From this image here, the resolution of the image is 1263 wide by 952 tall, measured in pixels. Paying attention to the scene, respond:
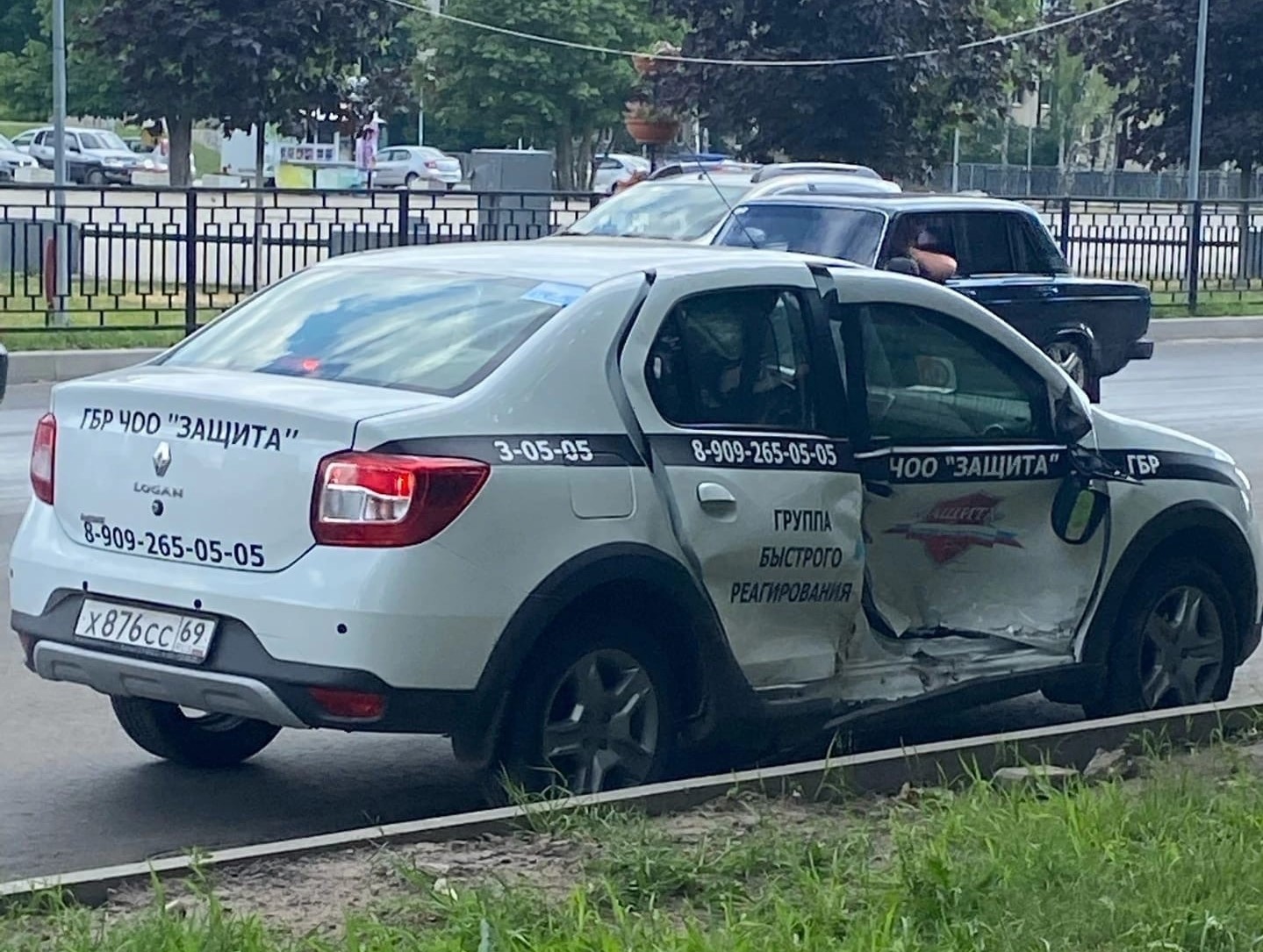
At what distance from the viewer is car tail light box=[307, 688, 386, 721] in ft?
18.2

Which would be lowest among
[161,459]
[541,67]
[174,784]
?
[174,784]

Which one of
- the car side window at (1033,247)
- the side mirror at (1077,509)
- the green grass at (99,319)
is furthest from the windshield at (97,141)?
the side mirror at (1077,509)

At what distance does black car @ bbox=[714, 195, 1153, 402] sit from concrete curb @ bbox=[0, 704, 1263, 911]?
818 centimetres

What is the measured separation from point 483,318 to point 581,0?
5475 centimetres

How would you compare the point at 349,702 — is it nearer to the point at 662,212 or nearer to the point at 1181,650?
the point at 1181,650

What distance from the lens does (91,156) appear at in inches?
2442

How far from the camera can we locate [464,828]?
535 cm

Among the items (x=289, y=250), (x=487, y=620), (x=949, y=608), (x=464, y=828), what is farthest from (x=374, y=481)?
(x=289, y=250)

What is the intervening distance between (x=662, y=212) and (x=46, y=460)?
10.8 m

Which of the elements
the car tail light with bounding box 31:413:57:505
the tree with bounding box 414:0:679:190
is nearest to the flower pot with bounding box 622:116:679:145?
the car tail light with bounding box 31:413:57:505

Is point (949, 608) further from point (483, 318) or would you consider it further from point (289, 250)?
point (289, 250)

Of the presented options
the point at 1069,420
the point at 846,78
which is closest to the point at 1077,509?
the point at 1069,420

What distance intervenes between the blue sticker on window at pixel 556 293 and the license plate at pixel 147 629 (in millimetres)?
1271

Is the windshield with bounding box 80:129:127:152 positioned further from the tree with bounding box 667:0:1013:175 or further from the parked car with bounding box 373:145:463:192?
the tree with bounding box 667:0:1013:175
